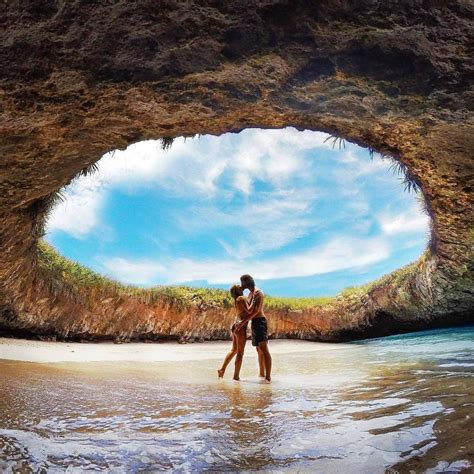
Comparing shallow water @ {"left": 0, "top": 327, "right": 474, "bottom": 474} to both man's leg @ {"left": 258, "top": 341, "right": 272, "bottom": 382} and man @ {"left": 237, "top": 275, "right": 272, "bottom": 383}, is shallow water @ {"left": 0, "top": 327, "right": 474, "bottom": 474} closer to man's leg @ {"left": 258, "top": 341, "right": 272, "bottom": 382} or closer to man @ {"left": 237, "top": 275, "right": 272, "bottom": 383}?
man's leg @ {"left": 258, "top": 341, "right": 272, "bottom": 382}

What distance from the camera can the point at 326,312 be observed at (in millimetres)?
10797

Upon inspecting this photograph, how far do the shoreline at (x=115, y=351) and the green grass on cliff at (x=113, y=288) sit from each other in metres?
0.91

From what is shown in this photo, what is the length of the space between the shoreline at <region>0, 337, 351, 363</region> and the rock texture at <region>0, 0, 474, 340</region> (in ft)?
6.36

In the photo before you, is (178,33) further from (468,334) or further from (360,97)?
(468,334)

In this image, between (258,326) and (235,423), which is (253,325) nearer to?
(258,326)

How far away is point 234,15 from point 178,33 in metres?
0.37

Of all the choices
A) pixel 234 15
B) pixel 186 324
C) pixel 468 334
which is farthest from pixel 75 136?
pixel 468 334

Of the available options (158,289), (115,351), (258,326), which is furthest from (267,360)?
(158,289)

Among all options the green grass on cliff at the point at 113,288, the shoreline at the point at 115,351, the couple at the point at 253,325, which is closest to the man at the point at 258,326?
the couple at the point at 253,325

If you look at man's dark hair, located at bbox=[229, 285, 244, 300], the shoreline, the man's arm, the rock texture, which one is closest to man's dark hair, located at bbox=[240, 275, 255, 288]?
man's dark hair, located at bbox=[229, 285, 244, 300]

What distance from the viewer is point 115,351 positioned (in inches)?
302

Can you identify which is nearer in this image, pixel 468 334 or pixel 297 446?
pixel 297 446

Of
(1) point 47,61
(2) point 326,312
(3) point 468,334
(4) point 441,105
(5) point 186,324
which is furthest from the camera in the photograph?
(2) point 326,312

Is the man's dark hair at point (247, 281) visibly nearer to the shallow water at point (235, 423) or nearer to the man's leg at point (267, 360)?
the man's leg at point (267, 360)
